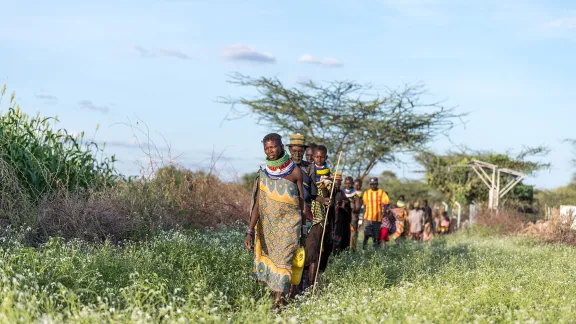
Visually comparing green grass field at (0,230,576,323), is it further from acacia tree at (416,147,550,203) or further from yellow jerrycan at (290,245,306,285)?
acacia tree at (416,147,550,203)

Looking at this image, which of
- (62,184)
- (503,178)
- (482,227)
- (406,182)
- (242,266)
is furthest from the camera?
(406,182)

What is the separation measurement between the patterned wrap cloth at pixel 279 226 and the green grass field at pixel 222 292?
0.90 feet

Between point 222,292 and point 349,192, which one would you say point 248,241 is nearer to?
point 222,292

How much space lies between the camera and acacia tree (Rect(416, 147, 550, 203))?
38906 millimetres

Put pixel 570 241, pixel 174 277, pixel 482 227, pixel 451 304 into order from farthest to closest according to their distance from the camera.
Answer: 1. pixel 482 227
2. pixel 570 241
3. pixel 174 277
4. pixel 451 304

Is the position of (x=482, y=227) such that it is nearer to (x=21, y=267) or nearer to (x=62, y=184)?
(x=62, y=184)

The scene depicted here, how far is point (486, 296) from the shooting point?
7.33 metres

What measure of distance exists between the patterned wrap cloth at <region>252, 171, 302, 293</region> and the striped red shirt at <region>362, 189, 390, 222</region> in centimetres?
800

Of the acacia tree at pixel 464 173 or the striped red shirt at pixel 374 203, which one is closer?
the striped red shirt at pixel 374 203

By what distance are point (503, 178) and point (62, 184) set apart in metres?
31.1

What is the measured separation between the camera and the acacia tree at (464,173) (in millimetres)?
38906

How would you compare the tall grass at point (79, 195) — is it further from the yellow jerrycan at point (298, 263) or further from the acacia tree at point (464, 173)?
the acacia tree at point (464, 173)

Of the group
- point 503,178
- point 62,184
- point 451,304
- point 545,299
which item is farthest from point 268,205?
point 503,178

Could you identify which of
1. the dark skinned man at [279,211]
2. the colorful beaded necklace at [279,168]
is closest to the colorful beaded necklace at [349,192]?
the dark skinned man at [279,211]
